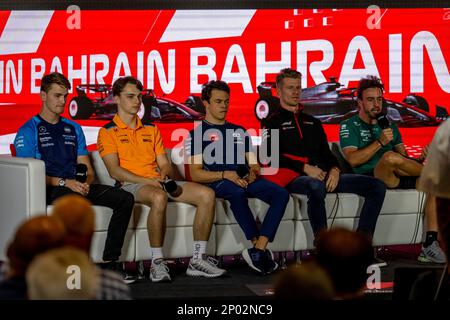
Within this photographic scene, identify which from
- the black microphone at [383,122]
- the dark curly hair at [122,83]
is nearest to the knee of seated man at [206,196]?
the dark curly hair at [122,83]

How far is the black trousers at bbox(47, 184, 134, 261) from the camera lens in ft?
14.7

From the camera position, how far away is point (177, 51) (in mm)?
6594

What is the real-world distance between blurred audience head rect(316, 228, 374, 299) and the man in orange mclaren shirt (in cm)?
310

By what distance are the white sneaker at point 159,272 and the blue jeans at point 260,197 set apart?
0.57 metres

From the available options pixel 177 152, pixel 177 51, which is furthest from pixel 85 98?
pixel 177 152

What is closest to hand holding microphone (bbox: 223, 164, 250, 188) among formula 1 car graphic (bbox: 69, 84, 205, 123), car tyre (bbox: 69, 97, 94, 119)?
formula 1 car graphic (bbox: 69, 84, 205, 123)

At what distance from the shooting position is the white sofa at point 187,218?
4504 millimetres

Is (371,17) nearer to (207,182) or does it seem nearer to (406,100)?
(406,100)

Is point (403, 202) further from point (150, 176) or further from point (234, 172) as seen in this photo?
point (150, 176)

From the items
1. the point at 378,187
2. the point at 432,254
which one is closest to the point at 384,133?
the point at 378,187

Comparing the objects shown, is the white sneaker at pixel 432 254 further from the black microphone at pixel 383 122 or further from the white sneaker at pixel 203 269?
the white sneaker at pixel 203 269

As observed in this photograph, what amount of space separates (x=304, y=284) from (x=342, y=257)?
224 mm

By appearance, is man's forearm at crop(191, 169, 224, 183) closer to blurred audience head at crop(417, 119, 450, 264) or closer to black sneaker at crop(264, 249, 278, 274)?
black sneaker at crop(264, 249, 278, 274)
